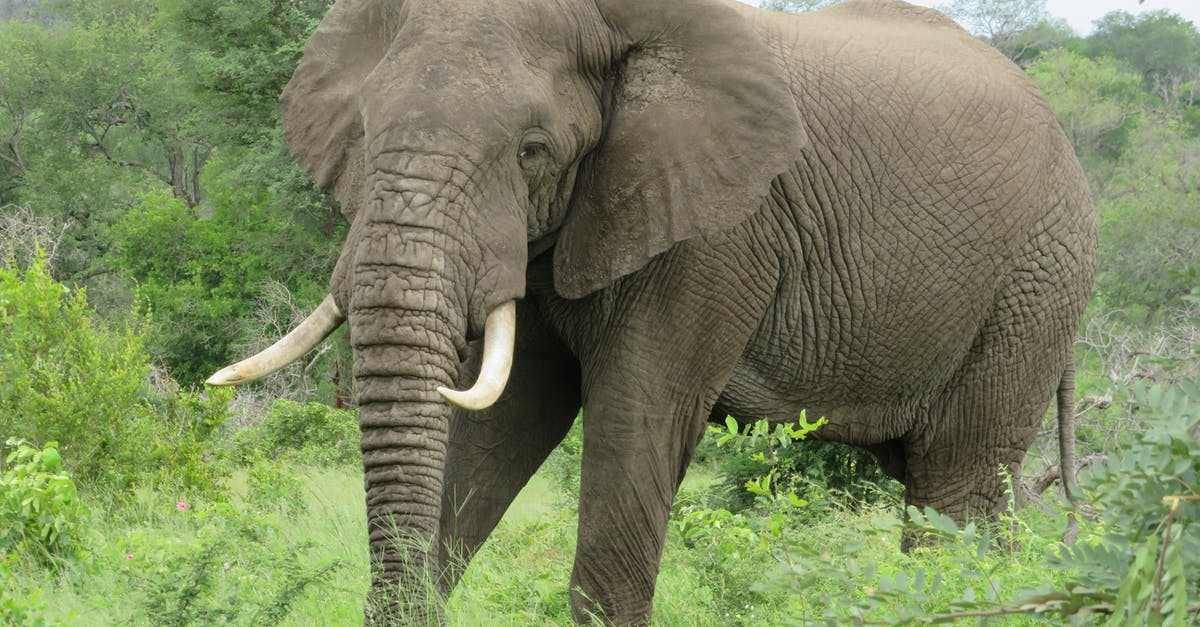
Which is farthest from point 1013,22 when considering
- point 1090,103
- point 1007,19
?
point 1090,103

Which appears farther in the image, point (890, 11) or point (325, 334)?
point (890, 11)

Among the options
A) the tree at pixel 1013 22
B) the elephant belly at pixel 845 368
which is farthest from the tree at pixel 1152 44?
the elephant belly at pixel 845 368

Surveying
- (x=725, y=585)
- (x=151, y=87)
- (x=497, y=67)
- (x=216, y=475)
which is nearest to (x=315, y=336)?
(x=497, y=67)

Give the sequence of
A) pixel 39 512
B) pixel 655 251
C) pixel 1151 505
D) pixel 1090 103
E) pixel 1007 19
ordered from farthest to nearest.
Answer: pixel 1007 19
pixel 1090 103
pixel 39 512
pixel 655 251
pixel 1151 505

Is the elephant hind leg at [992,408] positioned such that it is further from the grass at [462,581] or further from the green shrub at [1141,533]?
the green shrub at [1141,533]

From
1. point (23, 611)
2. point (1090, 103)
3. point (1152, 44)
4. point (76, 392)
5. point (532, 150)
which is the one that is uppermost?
point (532, 150)

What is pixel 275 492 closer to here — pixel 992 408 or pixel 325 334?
pixel 325 334

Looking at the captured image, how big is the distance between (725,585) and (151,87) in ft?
95.6

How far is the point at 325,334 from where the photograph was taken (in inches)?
167

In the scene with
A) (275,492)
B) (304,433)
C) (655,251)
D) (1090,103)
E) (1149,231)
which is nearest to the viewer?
(655,251)

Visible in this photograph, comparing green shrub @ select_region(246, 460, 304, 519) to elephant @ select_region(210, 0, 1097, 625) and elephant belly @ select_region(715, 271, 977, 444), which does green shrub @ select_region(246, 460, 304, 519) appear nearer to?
elephant @ select_region(210, 0, 1097, 625)

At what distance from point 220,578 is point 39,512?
1.00 m

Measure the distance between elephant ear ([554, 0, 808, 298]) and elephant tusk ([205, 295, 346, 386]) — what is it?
68 centimetres

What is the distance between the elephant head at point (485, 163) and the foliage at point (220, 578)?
1.50ft
